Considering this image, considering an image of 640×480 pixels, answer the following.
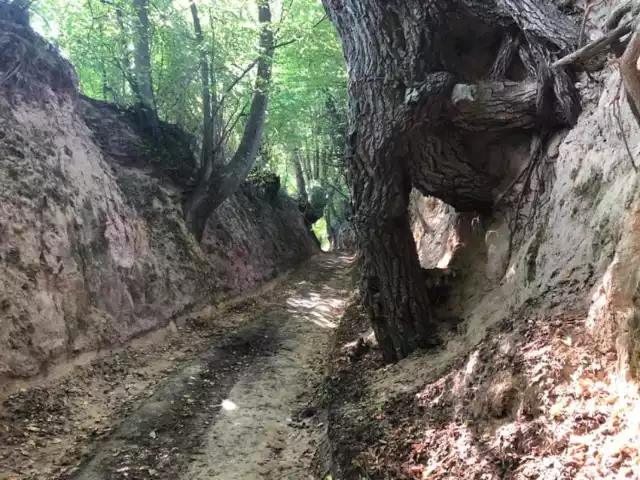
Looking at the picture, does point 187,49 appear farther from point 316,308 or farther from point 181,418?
point 181,418

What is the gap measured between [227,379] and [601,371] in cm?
548

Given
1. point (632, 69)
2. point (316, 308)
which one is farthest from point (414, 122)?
point (316, 308)

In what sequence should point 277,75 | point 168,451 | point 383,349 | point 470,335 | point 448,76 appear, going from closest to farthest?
point 168,451 → point 470,335 → point 448,76 → point 383,349 → point 277,75

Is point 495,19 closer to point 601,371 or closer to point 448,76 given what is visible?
point 448,76

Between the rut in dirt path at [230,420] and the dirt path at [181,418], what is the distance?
0.05ft

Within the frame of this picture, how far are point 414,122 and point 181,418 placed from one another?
4.81 meters

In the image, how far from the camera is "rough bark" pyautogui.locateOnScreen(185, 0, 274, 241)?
11.6 meters

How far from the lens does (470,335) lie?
5734 millimetres

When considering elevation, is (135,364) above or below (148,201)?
below

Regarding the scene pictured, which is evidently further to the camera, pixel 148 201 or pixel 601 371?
pixel 148 201

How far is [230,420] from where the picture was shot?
20.1ft

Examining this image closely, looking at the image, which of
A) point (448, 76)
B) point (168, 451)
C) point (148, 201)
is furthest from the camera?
point (148, 201)

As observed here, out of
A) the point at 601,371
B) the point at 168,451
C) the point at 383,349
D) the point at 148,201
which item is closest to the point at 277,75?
the point at 148,201

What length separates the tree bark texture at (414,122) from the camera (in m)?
6.29
